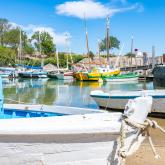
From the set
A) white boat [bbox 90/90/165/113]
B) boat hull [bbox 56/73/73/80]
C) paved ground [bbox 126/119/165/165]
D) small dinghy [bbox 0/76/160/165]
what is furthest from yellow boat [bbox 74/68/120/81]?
small dinghy [bbox 0/76/160/165]

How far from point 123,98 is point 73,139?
1219 cm

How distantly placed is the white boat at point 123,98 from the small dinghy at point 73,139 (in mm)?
10266

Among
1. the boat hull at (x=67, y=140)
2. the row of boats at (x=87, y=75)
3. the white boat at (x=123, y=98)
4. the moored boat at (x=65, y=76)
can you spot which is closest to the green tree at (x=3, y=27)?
the row of boats at (x=87, y=75)

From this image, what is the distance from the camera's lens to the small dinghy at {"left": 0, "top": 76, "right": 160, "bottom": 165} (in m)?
5.20

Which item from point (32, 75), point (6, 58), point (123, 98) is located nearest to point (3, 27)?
point (6, 58)

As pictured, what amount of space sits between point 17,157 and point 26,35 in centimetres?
10845

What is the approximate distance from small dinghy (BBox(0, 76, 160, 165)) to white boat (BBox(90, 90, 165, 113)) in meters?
10.3

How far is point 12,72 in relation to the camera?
71812 millimetres

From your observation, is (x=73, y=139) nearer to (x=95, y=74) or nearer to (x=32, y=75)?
(x=95, y=74)

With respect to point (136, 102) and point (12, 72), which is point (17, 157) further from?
point (12, 72)

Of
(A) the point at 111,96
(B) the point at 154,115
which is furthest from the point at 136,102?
(A) the point at 111,96

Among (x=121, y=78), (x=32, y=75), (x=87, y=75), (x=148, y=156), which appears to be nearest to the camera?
(x=148, y=156)

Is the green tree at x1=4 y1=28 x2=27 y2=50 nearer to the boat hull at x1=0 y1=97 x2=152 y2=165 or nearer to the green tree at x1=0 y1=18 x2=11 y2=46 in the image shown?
the green tree at x1=0 y1=18 x2=11 y2=46

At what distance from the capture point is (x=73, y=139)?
5.25 meters
